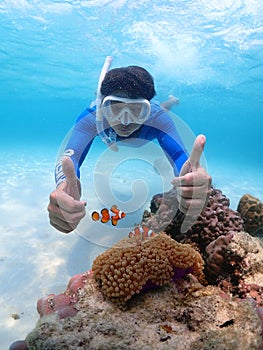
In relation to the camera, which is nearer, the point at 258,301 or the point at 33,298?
the point at 258,301

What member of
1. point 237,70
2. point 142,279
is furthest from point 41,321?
point 237,70

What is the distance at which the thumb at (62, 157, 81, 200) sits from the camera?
8.90 feet

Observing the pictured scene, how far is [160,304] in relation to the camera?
2.52 m

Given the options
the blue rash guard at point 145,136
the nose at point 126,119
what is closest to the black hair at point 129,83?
the nose at point 126,119

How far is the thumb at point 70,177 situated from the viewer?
2.71 metres

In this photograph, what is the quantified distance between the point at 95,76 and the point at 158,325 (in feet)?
97.6

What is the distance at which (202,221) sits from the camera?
3912mm

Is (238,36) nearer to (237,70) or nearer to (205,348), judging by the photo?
(237,70)

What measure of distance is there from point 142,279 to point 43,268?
302cm

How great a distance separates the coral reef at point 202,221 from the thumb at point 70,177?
1.85m

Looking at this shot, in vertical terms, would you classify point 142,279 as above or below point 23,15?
below

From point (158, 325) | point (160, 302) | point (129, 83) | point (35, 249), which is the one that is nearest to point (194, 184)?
point (160, 302)

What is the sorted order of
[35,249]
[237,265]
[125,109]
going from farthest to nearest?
[35,249]
[125,109]
[237,265]

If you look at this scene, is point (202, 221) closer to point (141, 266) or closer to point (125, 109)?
point (141, 266)
